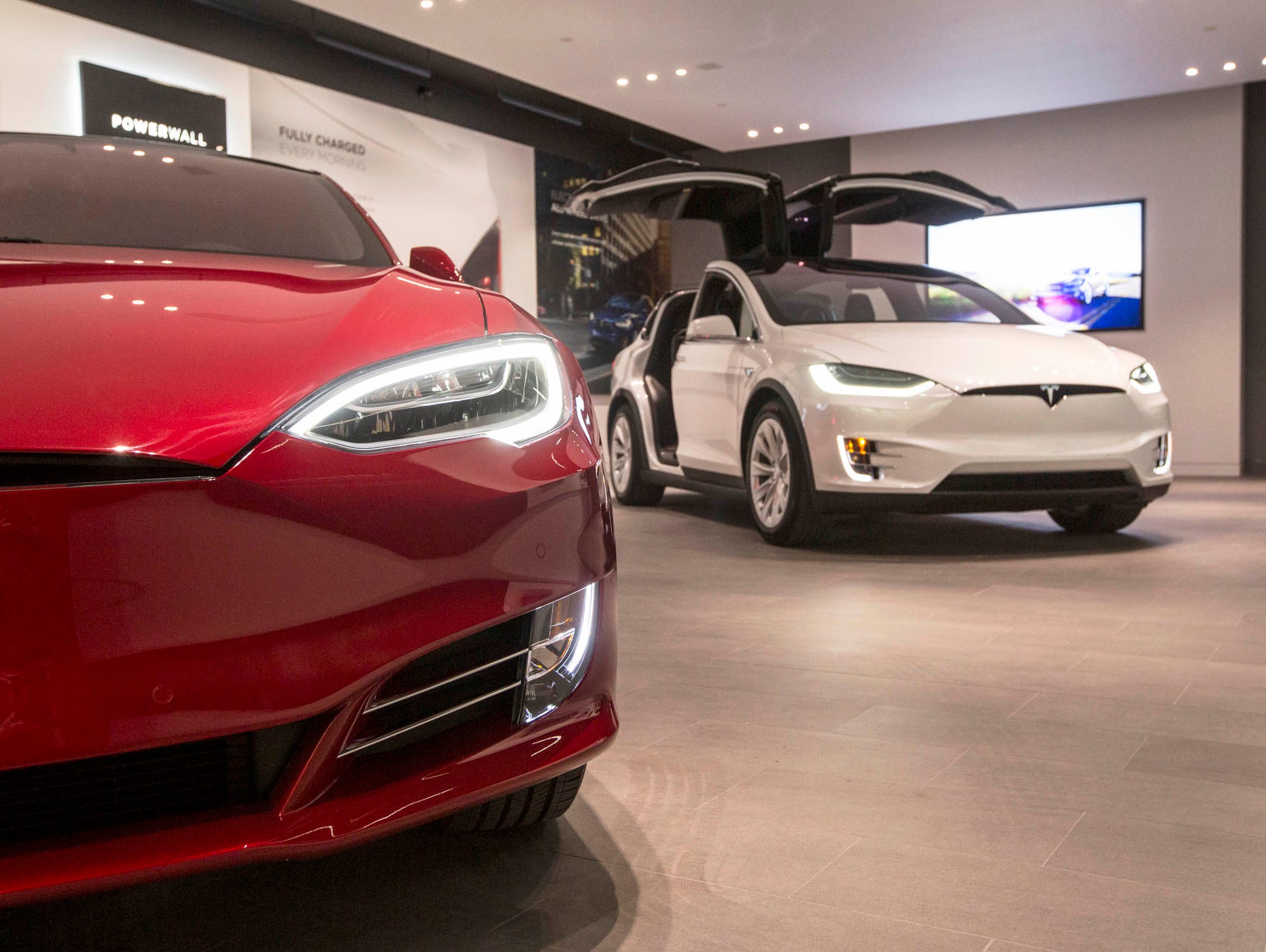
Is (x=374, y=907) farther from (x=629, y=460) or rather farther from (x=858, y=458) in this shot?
(x=629, y=460)

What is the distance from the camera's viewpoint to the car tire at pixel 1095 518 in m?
5.47

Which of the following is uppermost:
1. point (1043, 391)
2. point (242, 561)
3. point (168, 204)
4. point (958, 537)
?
point (168, 204)

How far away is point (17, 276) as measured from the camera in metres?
1.43

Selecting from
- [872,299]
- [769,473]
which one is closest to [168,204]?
[769,473]

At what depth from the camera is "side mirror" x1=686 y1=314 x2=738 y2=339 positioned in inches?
220

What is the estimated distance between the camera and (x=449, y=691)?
1.39 meters

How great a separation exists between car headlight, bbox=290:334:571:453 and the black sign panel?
24.6ft

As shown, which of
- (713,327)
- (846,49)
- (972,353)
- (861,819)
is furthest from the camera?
(846,49)

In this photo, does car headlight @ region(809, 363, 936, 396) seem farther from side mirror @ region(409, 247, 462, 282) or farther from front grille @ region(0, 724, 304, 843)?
front grille @ region(0, 724, 304, 843)

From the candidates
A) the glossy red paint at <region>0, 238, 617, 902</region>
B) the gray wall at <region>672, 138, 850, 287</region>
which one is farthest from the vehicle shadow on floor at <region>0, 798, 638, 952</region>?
the gray wall at <region>672, 138, 850, 287</region>

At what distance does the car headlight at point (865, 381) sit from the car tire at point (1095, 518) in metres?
1.34

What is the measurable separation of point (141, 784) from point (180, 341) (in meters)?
0.48

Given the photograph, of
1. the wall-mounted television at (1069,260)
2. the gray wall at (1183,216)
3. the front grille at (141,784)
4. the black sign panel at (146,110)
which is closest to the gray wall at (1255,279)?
the gray wall at (1183,216)

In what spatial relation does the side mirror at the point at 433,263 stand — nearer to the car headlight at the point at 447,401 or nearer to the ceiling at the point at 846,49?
the car headlight at the point at 447,401
